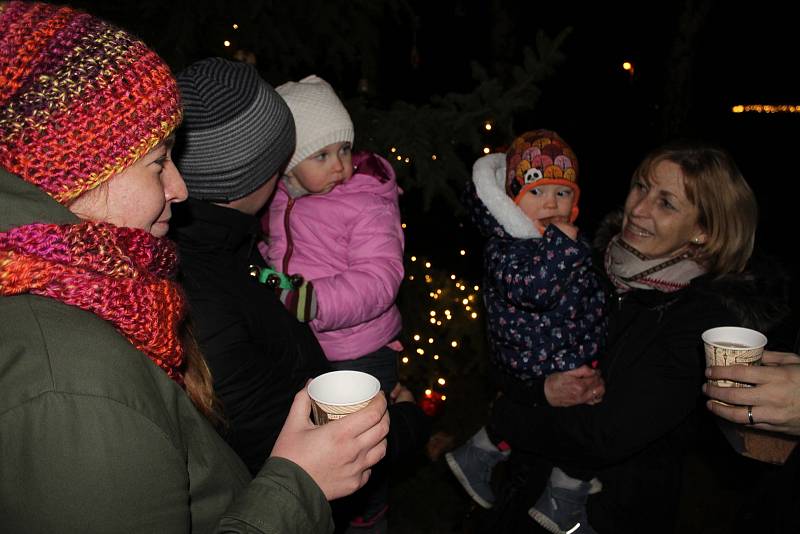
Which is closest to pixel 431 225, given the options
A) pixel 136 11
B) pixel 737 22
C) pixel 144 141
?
pixel 136 11

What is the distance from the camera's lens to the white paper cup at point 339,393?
1.50 meters

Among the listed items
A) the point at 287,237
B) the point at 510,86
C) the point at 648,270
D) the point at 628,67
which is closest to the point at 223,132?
the point at 287,237

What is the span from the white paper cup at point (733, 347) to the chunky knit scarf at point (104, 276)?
1664 millimetres

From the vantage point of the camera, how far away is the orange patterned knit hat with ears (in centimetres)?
296

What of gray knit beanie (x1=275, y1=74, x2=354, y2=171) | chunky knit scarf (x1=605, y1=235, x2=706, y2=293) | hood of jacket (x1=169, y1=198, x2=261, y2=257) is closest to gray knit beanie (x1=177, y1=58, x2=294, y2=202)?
hood of jacket (x1=169, y1=198, x2=261, y2=257)

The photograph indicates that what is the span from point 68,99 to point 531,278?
2066mm

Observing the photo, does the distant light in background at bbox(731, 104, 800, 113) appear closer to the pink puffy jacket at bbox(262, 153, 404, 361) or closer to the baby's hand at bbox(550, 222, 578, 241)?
the baby's hand at bbox(550, 222, 578, 241)

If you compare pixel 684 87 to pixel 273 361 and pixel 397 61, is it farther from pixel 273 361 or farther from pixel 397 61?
pixel 273 361

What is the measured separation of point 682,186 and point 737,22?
60.2 ft

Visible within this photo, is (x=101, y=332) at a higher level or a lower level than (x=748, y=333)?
higher

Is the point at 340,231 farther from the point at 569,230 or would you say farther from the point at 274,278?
the point at 569,230

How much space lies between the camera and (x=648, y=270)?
2605 mm

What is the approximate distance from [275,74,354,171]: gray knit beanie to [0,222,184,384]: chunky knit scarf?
167 cm

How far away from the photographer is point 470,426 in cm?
446
